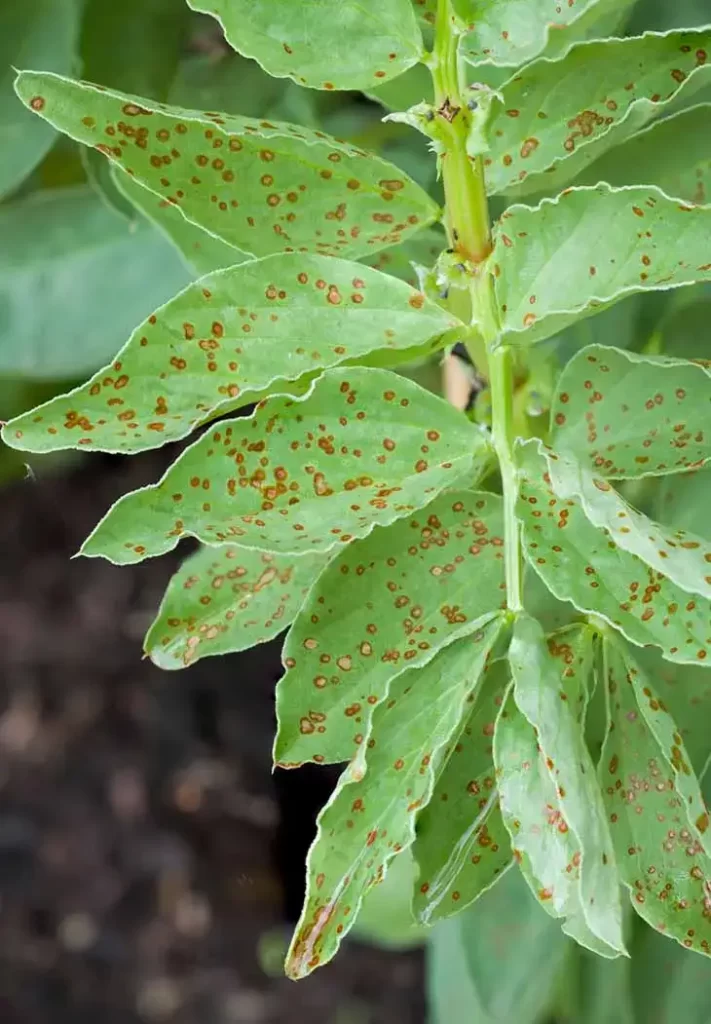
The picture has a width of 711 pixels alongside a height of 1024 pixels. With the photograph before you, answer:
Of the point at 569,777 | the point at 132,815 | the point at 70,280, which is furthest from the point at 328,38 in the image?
the point at 132,815

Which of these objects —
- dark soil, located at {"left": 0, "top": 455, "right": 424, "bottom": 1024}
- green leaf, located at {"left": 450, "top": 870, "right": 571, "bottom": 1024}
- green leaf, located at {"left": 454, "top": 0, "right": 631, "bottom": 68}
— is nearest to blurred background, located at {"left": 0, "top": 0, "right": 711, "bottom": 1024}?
dark soil, located at {"left": 0, "top": 455, "right": 424, "bottom": 1024}

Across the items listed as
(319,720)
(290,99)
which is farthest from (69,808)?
(319,720)

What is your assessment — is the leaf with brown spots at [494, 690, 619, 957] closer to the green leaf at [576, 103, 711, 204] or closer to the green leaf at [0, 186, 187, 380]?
the green leaf at [576, 103, 711, 204]

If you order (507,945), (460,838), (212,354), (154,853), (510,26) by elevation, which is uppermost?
(510,26)

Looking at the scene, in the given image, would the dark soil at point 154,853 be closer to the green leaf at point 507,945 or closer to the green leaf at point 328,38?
the green leaf at point 507,945

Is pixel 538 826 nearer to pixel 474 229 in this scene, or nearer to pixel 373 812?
pixel 373 812

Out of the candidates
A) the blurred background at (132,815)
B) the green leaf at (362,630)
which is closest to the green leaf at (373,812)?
the green leaf at (362,630)
